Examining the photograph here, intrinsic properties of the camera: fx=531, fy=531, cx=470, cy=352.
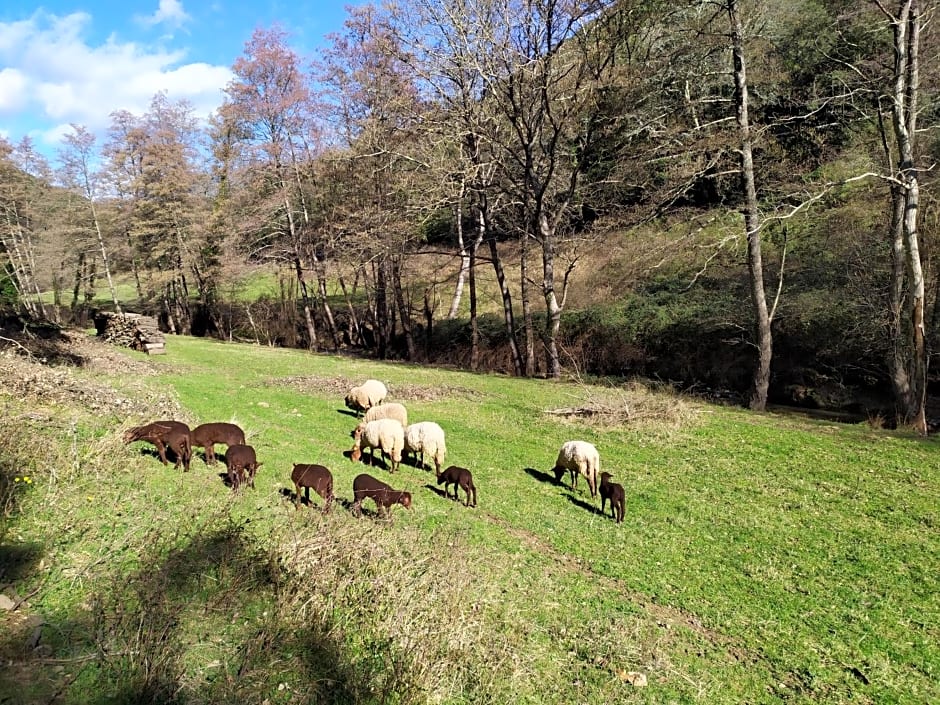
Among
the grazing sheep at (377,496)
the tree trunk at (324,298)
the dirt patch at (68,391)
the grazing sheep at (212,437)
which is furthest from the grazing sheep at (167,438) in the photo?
the tree trunk at (324,298)

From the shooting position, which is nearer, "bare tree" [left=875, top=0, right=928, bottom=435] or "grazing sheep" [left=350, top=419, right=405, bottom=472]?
"grazing sheep" [left=350, top=419, right=405, bottom=472]

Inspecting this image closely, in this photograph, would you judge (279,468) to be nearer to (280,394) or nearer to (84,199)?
(280,394)

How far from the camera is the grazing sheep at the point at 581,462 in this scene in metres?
10.4

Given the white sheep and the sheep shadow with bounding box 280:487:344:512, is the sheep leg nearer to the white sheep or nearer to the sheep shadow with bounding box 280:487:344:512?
the sheep shadow with bounding box 280:487:344:512

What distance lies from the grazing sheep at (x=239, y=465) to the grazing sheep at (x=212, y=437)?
843 millimetres

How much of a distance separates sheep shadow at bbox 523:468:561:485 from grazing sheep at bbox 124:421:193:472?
660 cm

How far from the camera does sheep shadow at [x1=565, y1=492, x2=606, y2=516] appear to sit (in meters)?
9.80

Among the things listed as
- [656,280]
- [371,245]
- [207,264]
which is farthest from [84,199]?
[656,280]

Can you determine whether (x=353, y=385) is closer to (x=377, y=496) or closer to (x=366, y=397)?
(x=366, y=397)

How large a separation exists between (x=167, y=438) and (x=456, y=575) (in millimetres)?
5197

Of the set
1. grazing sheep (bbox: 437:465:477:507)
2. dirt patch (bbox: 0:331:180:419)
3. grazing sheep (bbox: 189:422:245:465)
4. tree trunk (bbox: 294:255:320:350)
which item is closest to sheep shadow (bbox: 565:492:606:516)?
grazing sheep (bbox: 437:465:477:507)

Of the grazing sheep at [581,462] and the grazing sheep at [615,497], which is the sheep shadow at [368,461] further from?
the grazing sheep at [615,497]

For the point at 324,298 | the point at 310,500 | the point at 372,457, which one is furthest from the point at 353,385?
the point at 324,298

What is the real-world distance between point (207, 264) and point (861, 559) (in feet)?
135
